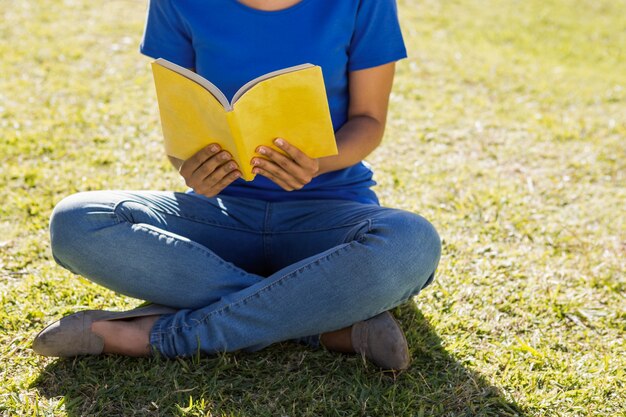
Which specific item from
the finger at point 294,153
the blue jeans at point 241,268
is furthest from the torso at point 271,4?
the blue jeans at point 241,268

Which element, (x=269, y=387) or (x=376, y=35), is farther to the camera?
(x=376, y=35)

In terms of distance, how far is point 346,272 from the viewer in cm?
215

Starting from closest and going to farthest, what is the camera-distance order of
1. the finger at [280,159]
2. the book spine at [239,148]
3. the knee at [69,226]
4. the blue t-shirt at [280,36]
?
the book spine at [239,148] → the finger at [280,159] → the knee at [69,226] → the blue t-shirt at [280,36]

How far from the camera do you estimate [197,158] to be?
2.24 meters

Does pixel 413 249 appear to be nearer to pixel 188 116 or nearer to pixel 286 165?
pixel 286 165

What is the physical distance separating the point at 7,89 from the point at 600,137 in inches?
135

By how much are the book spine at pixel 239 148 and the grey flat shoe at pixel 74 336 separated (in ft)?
1.80

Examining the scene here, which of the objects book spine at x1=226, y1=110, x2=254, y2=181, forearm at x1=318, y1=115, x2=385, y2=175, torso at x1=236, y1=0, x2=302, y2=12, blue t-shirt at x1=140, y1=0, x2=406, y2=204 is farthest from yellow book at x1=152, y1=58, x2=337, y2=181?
torso at x1=236, y1=0, x2=302, y2=12

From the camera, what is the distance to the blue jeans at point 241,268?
85.3 inches

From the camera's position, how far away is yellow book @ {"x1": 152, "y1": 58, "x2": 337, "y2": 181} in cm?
202

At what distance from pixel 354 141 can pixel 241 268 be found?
0.56 m

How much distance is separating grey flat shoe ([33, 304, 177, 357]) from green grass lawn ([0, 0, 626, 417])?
5 cm

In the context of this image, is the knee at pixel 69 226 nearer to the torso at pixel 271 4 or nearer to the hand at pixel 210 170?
the hand at pixel 210 170

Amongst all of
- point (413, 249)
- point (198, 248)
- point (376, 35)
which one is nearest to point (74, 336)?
point (198, 248)
